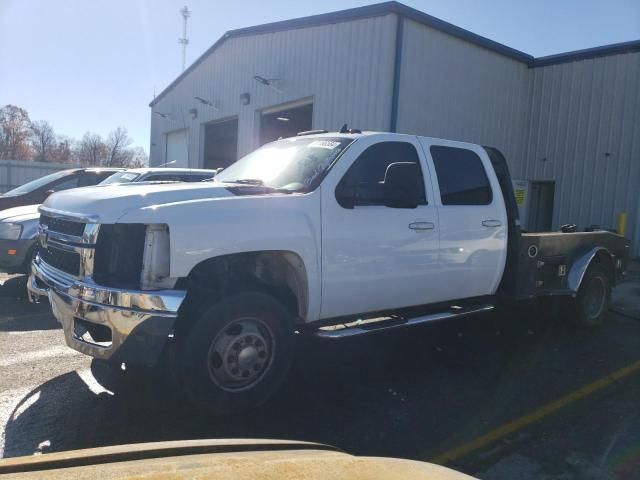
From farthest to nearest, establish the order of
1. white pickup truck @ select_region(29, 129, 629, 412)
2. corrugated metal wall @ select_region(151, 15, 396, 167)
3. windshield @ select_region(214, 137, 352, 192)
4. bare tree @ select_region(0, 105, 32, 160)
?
bare tree @ select_region(0, 105, 32, 160) < corrugated metal wall @ select_region(151, 15, 396, 167) < windshield @ select_region(214, 137, 352, 192) < white pickup truck @ select_region(29, 129, 629, 412)

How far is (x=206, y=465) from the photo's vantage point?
1.63 meters

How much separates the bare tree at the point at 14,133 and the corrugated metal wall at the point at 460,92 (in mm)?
62237

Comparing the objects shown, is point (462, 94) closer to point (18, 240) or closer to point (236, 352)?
point (18, 240)

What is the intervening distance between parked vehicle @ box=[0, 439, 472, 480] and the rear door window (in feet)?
11.9

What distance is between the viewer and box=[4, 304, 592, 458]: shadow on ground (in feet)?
11.7

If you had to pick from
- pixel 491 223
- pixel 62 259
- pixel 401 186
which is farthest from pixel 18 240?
pixel 491 223

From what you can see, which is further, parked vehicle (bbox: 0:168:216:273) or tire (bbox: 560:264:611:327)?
parked vehicle (bbox: 0:168:216:273)

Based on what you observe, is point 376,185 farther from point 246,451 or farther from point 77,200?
point 246,451

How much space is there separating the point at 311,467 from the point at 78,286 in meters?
2.47

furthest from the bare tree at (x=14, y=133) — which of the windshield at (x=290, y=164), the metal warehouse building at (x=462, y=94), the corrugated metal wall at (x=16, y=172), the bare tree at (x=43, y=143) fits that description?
the windshield at (x=290, y=164)

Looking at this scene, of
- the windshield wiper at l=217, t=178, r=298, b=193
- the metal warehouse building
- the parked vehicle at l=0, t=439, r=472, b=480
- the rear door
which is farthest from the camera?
the metal warehouse building

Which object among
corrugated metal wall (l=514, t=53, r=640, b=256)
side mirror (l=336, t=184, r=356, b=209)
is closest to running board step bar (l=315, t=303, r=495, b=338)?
side mirror (l=336, t=184, r=356, b=209)

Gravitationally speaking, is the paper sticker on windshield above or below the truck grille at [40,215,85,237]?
above

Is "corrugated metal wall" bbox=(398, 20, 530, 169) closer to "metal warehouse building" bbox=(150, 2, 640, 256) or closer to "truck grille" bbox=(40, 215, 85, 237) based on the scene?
"metal warehouse building" bbox=(150, 2, 640, 256)
